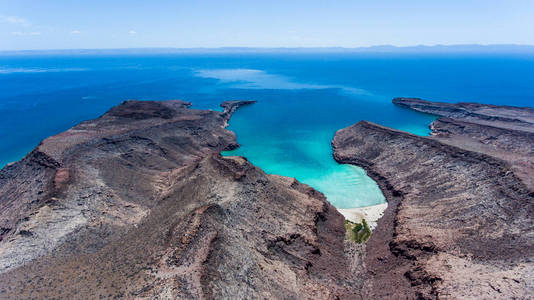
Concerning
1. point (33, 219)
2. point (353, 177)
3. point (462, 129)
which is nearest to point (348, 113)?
point (462, 129)

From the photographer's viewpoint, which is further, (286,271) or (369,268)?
(369,268)

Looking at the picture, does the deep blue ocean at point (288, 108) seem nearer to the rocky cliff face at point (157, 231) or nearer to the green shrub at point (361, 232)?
the green shrub at point (361, 232)

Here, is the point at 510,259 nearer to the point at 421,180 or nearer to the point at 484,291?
the point at 484,291

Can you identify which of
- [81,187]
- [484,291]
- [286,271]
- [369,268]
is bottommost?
[369,268]

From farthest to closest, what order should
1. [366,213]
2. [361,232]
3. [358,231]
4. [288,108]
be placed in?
[288,108] < [366,213] < [358,231] < [361,232]

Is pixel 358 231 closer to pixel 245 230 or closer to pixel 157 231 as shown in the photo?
pixel 245 230

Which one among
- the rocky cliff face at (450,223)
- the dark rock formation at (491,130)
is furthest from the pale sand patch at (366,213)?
the dark rock formation at (491,130)

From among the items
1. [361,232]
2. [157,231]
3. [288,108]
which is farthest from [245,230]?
[288,108]

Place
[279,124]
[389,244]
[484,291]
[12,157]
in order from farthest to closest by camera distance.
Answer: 1. [279,124]
2. [12,157]
3. [389,244]
4. [484,291]
